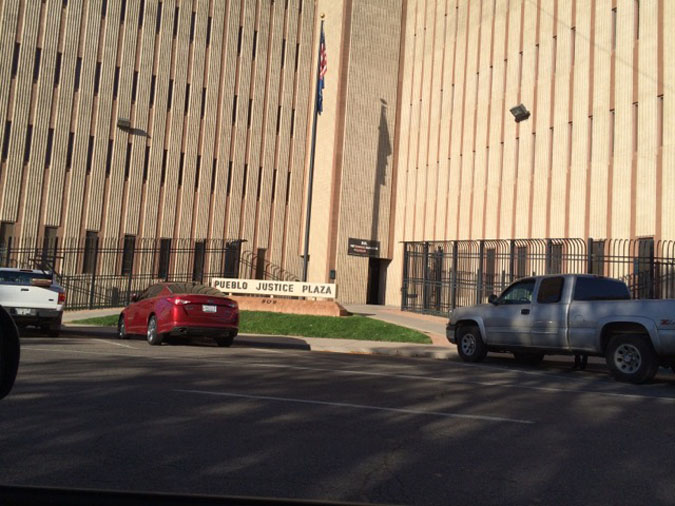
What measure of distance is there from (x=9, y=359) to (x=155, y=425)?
3880 mm

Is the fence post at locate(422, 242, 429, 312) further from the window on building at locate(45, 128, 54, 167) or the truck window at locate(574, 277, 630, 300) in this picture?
the window on building at locate(45, 128, 54, 167)

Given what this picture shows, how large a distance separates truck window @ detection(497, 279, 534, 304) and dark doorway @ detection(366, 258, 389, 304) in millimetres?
24226

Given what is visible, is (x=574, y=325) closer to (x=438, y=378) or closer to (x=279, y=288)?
(x=438, y=378)

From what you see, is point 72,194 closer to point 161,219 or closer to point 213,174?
point 161,219

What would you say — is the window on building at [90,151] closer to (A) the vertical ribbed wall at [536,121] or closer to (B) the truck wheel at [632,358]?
(A) the vertical ribbed wall at [536,121]

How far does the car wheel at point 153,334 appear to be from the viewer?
46.1ft

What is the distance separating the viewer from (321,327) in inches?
760

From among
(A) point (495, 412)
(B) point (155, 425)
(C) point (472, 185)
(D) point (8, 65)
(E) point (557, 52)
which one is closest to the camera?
(B) point (155, 425)

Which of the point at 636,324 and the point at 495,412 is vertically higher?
the point at 636,324

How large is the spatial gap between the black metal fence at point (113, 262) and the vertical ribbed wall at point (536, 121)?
36.2 feet

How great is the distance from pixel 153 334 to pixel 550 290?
8554 mm

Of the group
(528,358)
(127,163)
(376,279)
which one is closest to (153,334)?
(528,358)

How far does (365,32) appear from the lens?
36.4m

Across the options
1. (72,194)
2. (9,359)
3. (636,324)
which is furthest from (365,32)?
(9,359)
